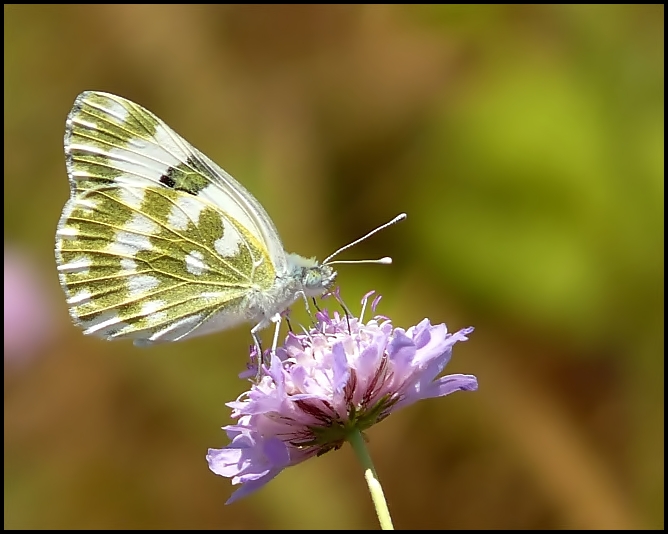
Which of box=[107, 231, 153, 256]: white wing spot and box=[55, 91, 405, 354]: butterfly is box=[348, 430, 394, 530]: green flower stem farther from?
box=[107, 231, 153, 256]: white wing spot

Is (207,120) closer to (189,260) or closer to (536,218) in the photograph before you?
(536,218)

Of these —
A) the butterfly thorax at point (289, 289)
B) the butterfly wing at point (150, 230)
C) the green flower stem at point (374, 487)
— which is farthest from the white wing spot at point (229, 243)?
the green flower stem at point (374, 487)

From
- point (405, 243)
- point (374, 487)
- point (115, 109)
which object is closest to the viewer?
point (374, 487)

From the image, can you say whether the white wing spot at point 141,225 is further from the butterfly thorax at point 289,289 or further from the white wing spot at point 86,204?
the butterfly thorax at point 289,289

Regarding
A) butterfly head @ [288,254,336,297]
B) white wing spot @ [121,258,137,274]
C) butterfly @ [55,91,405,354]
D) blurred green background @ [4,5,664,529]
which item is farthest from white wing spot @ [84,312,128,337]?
blurred green background @ [4,5,664,529]

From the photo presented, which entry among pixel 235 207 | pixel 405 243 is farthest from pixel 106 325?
pixel 405 243

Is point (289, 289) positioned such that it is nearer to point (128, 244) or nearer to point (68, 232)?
point (128, 244)

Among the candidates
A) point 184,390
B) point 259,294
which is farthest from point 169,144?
point 184,390
